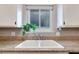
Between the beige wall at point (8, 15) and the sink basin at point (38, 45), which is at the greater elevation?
the beige wall at point (8, 15)

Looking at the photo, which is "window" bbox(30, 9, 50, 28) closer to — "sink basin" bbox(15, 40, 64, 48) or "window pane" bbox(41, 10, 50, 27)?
"window pane" bbox(41, 10, 50, 27)

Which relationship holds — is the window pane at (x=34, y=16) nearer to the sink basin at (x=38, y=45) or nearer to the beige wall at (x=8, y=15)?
the beige wall at (x=8, y=15)

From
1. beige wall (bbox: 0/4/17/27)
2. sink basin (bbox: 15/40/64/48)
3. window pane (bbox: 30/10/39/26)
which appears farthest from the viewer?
window pane (bbox: 30/10/39/26)

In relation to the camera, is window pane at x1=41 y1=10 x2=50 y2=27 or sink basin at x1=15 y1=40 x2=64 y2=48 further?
window pane at x1=41 y1=10 x2=50 y2=27

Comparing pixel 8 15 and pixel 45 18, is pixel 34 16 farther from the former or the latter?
pixel 8 15

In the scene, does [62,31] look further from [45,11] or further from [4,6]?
[4,6]

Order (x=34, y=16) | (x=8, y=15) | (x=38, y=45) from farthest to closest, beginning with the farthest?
(x=34, y=16) → (x=8, y=15) → (x=38, y=45)

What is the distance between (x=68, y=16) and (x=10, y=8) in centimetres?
108

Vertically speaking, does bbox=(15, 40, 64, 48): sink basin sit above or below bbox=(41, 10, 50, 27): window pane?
below

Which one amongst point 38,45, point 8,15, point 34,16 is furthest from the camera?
point 34,16

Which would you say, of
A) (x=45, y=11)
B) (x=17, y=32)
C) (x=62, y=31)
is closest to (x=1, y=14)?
(x=17, y=32)

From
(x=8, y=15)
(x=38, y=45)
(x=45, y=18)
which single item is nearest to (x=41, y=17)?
(x=45, y=18)

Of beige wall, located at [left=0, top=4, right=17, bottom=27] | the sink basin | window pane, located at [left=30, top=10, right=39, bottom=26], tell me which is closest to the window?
window pane, located at [left=30, top=10, right=39, bottom=26]

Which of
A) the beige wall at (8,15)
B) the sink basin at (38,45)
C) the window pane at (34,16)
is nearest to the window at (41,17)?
the window pane at (34,16)
